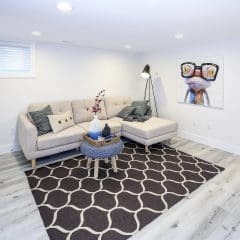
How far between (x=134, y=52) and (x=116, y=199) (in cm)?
384

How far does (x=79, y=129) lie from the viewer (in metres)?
3.47

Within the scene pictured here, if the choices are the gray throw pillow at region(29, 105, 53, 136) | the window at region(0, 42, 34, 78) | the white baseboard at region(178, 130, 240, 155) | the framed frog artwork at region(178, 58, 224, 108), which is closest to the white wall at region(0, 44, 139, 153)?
the window at region(0, 42, 34, 78)

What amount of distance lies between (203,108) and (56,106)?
2.91 meters

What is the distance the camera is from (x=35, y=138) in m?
2.93

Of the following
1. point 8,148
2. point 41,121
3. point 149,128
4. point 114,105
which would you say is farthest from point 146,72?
point 8,148

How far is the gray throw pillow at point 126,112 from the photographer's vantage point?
170 inches

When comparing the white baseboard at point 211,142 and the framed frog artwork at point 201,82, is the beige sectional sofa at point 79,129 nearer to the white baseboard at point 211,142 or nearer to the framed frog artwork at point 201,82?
the white baseboard at point 211,142

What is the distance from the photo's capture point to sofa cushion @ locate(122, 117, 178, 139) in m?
3.52

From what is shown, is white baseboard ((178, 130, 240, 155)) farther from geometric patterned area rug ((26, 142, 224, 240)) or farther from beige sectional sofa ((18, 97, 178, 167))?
geometric patterned area rug ((26, 142, 224, 240))

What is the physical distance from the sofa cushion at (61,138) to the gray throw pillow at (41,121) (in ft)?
0.33

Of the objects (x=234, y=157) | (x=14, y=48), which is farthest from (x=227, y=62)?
(x=14, y=48)

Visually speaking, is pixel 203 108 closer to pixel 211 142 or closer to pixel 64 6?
pixel 211 142

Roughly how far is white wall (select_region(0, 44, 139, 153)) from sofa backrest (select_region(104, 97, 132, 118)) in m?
0.30

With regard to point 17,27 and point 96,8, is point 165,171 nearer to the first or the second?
point 96,8
